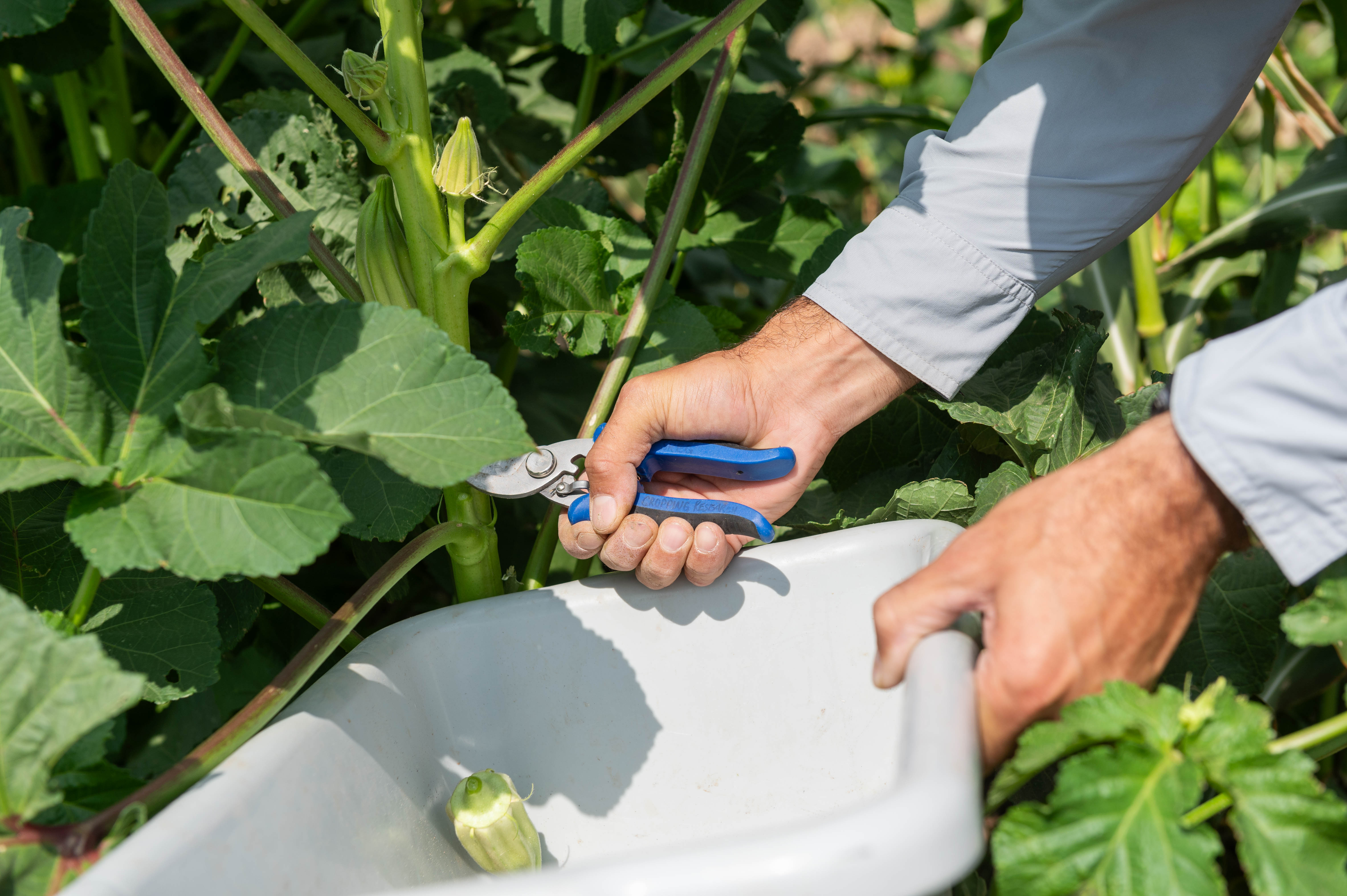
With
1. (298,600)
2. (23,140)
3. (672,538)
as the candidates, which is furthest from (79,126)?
Answer: (672,538)

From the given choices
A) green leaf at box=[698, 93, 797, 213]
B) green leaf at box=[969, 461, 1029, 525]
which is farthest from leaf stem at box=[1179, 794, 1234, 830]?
green leaf at box=[698, 93, 797, 213]

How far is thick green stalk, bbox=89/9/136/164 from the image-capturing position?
4.76ft

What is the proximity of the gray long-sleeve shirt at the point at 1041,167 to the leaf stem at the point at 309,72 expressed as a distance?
1.59ft

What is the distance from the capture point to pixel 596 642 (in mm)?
899

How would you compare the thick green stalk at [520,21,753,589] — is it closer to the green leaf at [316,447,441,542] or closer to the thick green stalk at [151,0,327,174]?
the green leaf at [316,447,441,542]

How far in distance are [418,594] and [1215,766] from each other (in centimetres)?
104

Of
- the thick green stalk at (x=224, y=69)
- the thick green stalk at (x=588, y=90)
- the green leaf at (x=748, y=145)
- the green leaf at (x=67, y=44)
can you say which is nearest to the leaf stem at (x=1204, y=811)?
the green leaf at (x=748, y=145)

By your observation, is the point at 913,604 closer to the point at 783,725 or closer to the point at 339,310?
the point at 783,725

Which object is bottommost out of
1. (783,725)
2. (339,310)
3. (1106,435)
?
(783,725)

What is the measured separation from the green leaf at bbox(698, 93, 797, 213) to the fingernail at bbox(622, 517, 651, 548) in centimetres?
65

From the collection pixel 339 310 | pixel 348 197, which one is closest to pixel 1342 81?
pixel 348 197

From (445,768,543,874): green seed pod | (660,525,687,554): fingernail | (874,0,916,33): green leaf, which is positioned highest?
(874,0,916,33): green leaf

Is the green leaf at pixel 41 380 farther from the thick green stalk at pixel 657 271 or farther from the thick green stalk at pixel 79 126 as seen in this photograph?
the thick green stalk at pixel 79 126

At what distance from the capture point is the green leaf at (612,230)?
1.22 meters
